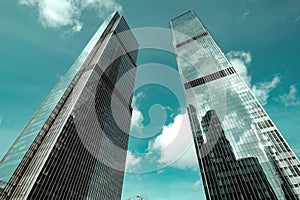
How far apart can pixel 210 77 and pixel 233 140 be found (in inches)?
1456

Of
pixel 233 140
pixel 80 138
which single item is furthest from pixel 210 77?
pixel 80 138

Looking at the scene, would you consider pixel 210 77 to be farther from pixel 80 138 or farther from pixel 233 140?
Answer: pixel 80 138

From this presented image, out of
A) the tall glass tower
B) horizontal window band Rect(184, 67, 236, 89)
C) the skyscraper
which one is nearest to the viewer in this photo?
the tall glass tower

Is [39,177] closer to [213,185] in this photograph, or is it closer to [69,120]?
[69,120]

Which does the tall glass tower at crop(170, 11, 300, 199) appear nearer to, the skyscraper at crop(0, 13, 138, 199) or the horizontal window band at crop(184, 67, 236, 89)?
the horizontal window band at crop(184, 67, 236, 89)

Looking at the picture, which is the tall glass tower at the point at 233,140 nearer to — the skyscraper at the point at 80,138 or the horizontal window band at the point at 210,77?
the horizontal window band at the point at 210,77

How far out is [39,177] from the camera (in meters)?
49.9

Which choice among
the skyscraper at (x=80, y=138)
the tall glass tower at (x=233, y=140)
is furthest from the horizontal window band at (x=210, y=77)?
the skyscraper at (x=80, y=138)

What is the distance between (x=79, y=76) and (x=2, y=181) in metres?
57.5

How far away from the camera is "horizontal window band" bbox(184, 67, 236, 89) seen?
8426cm

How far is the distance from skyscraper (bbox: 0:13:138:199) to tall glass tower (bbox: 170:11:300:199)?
44.3m

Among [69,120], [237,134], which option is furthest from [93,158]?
[237,134]

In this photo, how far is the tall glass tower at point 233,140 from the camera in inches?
1945

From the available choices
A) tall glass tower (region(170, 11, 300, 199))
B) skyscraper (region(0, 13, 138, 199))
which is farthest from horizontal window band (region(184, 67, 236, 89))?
skyscraper (region(0, 13, 138, 199))
